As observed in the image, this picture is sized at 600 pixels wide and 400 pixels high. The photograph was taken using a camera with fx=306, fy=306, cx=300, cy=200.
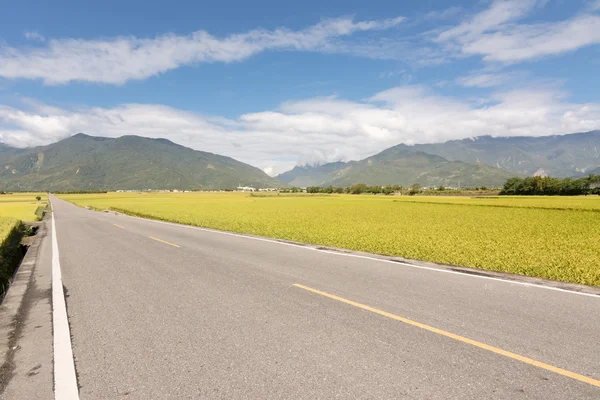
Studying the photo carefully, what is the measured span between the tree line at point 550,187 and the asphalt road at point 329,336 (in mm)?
116040

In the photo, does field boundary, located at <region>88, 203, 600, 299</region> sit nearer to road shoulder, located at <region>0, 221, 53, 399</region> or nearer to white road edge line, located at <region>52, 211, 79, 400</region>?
white road edge line, located at <region>52, 211, 79, 400</region>

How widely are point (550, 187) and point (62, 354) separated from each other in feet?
411

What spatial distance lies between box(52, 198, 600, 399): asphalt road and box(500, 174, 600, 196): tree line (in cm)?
11604

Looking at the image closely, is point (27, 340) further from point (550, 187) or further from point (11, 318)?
point (550, 187)

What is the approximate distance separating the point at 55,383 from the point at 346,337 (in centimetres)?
394

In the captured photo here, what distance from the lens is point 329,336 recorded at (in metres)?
4.89

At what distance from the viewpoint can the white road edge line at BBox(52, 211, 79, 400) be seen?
12.1 ft

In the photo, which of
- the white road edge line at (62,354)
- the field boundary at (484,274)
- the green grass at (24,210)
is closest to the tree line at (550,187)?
the field boundary at (484,274)

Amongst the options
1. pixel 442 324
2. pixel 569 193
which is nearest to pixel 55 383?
pixel 442 324

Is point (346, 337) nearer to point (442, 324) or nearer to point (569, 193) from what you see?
point (442, 324)

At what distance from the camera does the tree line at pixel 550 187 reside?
307 feet

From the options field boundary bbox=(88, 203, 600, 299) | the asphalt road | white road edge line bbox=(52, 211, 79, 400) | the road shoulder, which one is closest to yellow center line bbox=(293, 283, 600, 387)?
the asphalt road

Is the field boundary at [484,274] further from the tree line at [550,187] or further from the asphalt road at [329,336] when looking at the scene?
the tree line at [550,187]

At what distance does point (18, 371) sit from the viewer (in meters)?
4.18
